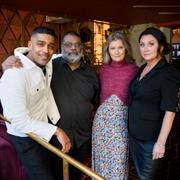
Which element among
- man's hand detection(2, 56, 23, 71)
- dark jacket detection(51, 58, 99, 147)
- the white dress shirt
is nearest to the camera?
the white dress shirt

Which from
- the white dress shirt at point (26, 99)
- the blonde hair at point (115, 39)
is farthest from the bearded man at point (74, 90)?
the white dress shirt at point (26, 99)

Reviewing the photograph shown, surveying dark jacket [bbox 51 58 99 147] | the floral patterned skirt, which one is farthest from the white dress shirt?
the floral patterned skirt

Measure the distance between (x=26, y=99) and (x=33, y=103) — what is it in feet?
0.25

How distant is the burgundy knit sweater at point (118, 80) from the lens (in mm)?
1920

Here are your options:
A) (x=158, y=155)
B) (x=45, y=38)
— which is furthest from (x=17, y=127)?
(x=158, y=155)

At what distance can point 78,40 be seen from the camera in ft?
6.39

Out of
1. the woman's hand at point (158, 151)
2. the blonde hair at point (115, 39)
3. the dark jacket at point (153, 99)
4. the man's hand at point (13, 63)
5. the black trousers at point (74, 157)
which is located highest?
the blonde hair at point (115, 39)

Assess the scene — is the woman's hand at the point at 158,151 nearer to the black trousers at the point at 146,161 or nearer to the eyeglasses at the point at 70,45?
the black trousers at the point at 146,161

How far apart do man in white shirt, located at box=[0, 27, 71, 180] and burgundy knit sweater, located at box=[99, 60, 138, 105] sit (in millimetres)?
411

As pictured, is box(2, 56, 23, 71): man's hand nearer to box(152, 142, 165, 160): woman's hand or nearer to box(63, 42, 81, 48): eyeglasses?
box(63, 42, 81, 48): eyeglasses

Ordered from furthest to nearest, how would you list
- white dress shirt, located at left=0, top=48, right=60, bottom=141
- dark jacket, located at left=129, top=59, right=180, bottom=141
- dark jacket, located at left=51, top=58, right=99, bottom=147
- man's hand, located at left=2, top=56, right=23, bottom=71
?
1. dark jacket, located at left=51, top=58, right=99, bottom=147
2. dark jacket, located at left=129, top=59, right=180, bottom=141
3. man's hand, located at left=2, top=56, right=23, bottom=71
4. white dress shirt, located at left=0, top=48, right=60, bottom=141

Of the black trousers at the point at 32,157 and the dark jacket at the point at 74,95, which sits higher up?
the dark jacket at the point at 74,95

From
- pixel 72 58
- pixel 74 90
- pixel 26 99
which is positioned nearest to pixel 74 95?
pixel 74 90

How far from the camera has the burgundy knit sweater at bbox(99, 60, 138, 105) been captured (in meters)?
1.92
